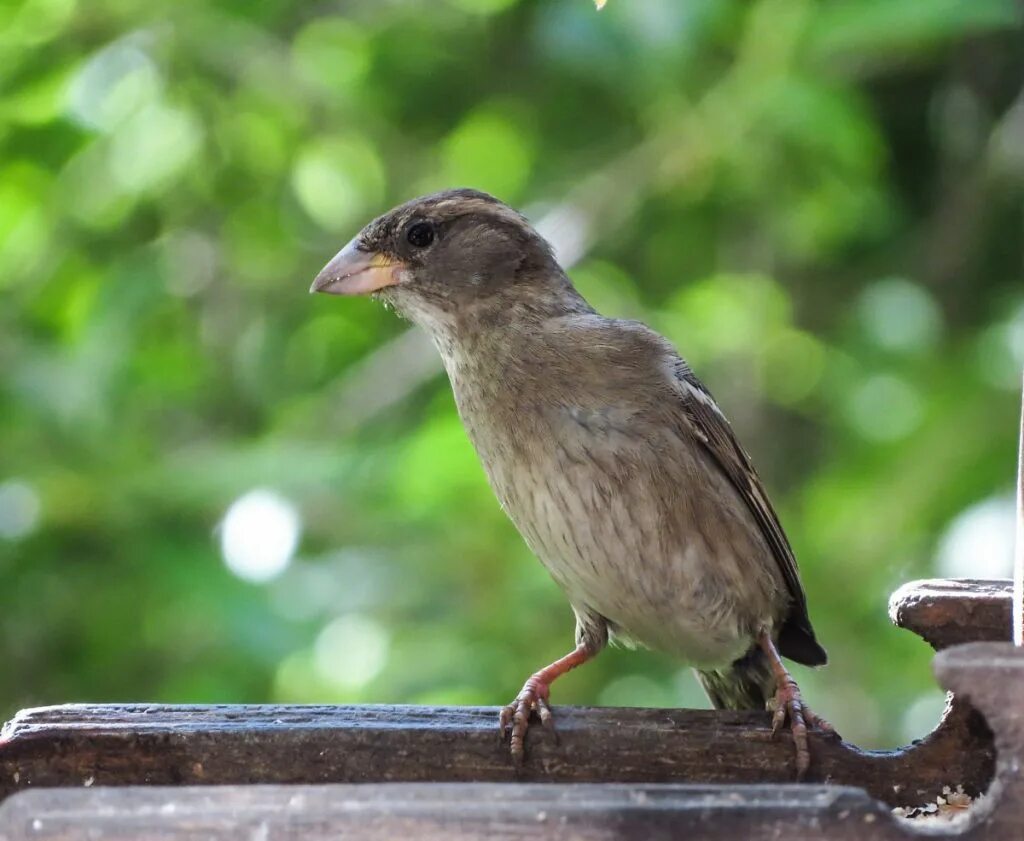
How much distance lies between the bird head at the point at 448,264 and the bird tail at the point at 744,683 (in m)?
0.84

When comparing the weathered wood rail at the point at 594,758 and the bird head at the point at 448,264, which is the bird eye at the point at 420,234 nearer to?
the bird head at the point at 448,264

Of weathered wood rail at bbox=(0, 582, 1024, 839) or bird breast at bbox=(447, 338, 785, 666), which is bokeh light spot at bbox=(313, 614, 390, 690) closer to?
bird breast at bbox=(447, 338, 785, 666)

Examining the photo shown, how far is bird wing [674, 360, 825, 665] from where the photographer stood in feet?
9.86

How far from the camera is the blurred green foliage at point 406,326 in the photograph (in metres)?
3.72

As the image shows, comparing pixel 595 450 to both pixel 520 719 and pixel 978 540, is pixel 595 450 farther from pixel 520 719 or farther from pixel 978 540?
pixel 978 540

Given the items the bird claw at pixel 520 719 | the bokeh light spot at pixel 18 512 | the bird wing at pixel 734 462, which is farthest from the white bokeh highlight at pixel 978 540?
the bokeh light spot at pixel 18 512

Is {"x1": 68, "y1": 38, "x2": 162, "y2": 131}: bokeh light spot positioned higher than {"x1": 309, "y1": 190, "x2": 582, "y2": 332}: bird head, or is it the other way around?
{"x1": 68, "y1": 38, "x2": 162, "y2": 131}: bokeh light spot

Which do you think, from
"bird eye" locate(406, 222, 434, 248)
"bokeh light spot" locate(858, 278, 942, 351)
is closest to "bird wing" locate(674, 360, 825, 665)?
"bird eye" locate(406, 222, 434, 248)

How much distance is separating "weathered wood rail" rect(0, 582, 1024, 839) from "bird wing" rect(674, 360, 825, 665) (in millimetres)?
863

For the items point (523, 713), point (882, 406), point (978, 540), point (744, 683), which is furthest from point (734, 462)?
point (882, 406)

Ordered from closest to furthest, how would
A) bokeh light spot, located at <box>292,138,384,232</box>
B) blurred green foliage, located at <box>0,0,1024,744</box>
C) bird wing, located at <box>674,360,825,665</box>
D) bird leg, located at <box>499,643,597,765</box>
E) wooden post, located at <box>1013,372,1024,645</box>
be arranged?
wooden post, located at <box>1013,372,1024,645</box>, bird leg, located at <box>499,643,597,765</box>, bird wing, located at <box>674,360,825,665</box>, blurred green foliage, located at <box>0,0,1024,744</box>, bokeh light spot, located at <box>292,138,384,232</box>

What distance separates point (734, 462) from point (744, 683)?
51 cm

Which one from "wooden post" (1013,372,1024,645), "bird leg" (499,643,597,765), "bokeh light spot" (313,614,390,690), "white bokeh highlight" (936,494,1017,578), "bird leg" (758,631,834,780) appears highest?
"wooden post" (1013,372,1024,645)

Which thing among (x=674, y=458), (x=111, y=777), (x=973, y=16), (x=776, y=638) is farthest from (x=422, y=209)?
(x=973, y=16)
